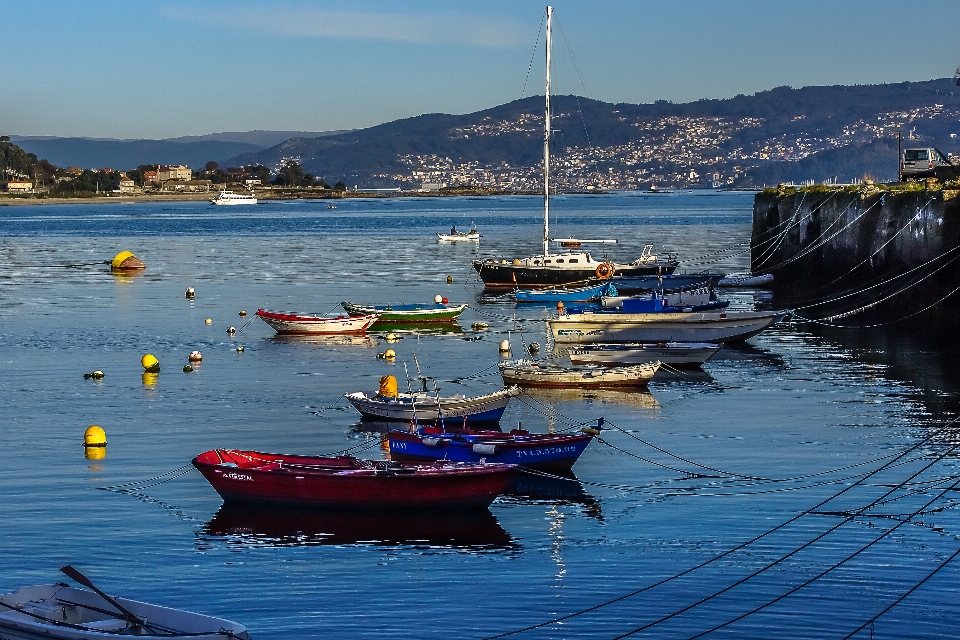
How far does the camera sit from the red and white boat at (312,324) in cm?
4853

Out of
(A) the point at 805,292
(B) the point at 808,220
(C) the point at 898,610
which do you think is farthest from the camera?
(B) the point at 808,220

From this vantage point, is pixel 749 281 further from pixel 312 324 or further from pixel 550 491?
pixel 550 491

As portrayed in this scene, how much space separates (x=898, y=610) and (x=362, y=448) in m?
12.9

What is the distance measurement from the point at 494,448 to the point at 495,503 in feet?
4.88

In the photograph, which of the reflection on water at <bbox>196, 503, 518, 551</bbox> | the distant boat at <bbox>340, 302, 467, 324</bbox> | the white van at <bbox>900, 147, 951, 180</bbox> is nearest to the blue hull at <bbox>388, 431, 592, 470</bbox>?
the reflection on water at <bbox>196, 503, 518, 551</bbox>

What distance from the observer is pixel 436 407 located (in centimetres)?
2919

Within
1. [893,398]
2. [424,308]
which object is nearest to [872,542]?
[893,398]

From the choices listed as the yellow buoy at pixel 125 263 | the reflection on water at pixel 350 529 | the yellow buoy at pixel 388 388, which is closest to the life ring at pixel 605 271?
the yellow buoy at pixel 388 388

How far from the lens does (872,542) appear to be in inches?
808

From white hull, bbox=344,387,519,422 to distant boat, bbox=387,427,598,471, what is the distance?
11.3 feet

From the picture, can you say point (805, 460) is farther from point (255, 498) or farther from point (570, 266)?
point (570, 266)

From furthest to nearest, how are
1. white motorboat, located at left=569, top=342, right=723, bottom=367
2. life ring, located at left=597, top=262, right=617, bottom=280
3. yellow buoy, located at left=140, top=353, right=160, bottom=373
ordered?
life ring, located at left=597, top=262, right=617, bottom=280, yellow buoy, located at left=140, top=353, right=160, bottom=373, white motorboat, located at left=569, top=342, right=723, bottom=367

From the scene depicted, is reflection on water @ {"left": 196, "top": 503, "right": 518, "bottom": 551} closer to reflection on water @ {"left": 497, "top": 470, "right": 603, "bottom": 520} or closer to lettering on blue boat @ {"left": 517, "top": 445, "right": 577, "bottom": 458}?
reflection on water @ {"left": 497, "top": 470, "right": 603, "bottom": 520}

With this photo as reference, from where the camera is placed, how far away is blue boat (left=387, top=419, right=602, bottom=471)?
81.1 feet
